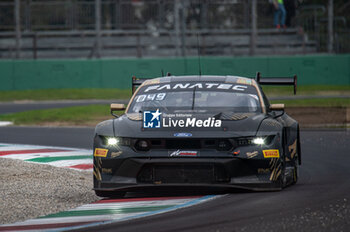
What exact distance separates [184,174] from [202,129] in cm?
48

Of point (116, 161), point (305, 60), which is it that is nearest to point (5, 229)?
point (116, 161)

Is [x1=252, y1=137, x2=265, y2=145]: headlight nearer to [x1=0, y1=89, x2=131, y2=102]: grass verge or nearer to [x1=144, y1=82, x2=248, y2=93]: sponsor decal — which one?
[x1=144, y1=82, x2=248, y2=93]: sponsor decal

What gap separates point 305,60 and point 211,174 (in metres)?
24.2

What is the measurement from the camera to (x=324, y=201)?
7785 mm

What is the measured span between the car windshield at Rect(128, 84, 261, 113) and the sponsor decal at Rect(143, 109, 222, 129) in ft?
1.70

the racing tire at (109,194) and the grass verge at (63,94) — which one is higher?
the racing tire at (109,194)

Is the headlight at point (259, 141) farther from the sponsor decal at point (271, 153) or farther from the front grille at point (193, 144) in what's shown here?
the front grille at point (193, 144)

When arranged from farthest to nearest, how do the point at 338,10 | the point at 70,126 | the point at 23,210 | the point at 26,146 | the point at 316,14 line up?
the point at 338,10, the point at 316,14, the point at 70,126, the point at 26,146, the point at 23,210

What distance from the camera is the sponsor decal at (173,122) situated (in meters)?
8.06

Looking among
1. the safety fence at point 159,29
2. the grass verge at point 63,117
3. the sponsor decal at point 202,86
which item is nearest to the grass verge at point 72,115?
the grass verge at point 63,117

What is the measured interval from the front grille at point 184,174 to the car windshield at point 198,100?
3.12 feet

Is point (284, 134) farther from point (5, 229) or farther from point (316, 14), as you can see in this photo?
point (316, 14)

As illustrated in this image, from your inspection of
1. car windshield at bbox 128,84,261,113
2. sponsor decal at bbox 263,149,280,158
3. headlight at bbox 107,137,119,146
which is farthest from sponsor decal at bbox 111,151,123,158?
sponsor decal at bbox 263,149,280,158

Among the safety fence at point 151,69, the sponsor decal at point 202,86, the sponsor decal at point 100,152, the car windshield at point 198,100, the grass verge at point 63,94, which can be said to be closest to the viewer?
the sponsor decal at point 100,152
